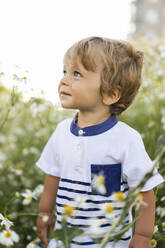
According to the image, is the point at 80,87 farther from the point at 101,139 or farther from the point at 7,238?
the point at 7,238

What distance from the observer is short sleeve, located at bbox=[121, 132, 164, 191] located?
1.02 m

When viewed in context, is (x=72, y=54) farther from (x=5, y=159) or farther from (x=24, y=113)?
(x=24, y=113)

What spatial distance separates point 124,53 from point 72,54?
182mm

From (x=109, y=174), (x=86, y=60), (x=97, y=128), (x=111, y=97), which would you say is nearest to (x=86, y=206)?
(x=109, y=174)

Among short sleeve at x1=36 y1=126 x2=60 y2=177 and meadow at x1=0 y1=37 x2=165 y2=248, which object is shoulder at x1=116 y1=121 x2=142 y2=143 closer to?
short sleeve at x1=36 y1=126 x2=60 y2=177

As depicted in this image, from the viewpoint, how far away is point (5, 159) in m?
2.79

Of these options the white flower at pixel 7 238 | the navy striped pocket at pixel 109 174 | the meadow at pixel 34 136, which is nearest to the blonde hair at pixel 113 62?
the navy striped pocket at pixel 109 174

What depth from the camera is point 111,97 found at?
1129 millimetres

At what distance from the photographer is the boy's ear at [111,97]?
112 cm

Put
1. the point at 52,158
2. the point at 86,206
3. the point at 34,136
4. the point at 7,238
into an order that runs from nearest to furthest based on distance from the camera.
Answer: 1. the point at 7,238
2. the point at 86,206
3. the point at 52,158
4. the point at 34,136

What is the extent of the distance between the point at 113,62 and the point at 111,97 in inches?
4.7

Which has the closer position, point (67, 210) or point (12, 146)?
point (67, 210)

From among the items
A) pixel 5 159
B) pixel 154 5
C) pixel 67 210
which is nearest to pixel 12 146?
pixel 5 159

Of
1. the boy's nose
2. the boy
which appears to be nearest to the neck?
the boy
